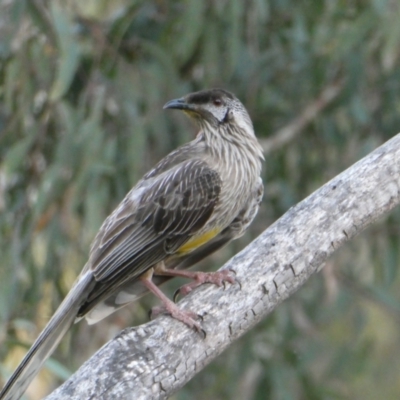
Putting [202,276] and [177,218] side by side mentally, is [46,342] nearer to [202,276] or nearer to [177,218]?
[202,276]

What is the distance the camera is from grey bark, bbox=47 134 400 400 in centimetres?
296

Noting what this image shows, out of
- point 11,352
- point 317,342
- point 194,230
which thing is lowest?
point 317,342

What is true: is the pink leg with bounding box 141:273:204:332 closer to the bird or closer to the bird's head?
the bird

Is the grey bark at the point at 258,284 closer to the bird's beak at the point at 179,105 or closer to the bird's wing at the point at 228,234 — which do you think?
the bird's wing at the point at 228,234

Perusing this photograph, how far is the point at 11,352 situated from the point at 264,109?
2073 mm

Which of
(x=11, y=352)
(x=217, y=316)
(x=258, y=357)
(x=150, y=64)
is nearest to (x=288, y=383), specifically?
(x=258, y=357)

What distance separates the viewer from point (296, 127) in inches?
229

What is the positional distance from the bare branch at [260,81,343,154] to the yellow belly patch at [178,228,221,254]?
1.72 meters

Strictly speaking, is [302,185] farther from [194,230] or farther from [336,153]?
[194,230]

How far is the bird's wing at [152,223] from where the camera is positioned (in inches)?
150

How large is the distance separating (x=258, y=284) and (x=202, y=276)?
1.19 feet

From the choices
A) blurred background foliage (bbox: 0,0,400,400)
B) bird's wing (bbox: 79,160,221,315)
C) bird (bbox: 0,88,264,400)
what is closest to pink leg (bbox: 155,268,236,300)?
bird (bbox: 0,88,264,400)

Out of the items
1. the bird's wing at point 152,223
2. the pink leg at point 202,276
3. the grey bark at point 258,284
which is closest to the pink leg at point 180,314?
the grey bark at point 258,284

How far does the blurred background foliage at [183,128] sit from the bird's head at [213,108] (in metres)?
0.66
